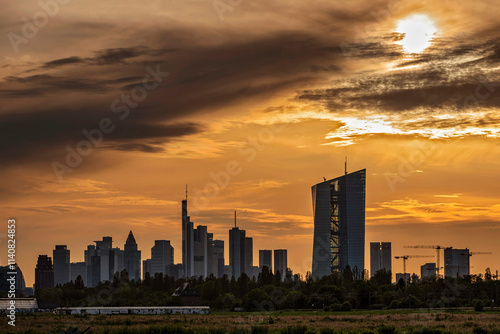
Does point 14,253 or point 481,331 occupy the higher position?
point 14,253

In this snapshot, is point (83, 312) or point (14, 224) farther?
point (83, 312)

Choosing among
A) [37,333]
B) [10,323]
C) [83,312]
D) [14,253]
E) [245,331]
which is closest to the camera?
[14,253]

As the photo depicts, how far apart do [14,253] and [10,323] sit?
1738 inches

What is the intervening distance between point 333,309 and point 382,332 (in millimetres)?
97642

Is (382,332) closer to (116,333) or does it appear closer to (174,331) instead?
(174,331)

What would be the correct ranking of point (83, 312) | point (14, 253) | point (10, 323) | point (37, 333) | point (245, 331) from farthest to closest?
1. point (83, 312)
2. point (10, 323)
3. point (37, 333)
4. point (245, 331)
5. point (14, 253)

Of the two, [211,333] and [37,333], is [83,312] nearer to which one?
[37,333]

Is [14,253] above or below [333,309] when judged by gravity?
above

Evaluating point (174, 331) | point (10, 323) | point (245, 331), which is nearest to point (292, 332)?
point (245, 331)

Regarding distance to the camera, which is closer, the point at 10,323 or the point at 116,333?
the point at 116,333

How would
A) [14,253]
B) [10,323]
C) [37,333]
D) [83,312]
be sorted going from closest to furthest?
[14,253]
[37,333]
[10,323]
[83,312]

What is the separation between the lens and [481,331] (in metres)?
106

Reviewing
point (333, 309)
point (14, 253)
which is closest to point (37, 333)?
point (14, 253)

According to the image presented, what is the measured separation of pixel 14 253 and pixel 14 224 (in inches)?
155
